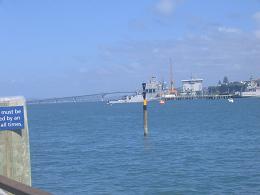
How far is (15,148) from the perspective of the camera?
989 centimetres

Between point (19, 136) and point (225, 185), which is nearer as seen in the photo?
point (19, 136)

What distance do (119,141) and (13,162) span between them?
42832 millimetres

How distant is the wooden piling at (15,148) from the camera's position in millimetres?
9742

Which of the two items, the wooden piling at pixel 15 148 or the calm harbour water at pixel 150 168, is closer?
the wooden piling at pixel 15 148

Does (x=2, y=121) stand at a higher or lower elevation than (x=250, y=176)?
higher

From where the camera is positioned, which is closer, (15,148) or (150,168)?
(15,148)

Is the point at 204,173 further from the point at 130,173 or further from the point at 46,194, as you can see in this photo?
the point at 46,194

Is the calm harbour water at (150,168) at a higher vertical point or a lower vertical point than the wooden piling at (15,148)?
lower

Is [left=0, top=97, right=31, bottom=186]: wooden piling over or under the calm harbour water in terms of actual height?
over

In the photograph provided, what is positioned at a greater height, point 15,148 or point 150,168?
point 15,148

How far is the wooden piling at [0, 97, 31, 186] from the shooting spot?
9742mm

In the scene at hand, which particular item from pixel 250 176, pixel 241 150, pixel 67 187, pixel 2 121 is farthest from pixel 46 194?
pixel 241 150

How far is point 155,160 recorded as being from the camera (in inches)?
1412

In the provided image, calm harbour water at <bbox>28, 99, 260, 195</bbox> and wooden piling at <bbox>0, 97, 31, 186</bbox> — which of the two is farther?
calm harbour water at <bbox>28, 99, 260, 195</bbox>
